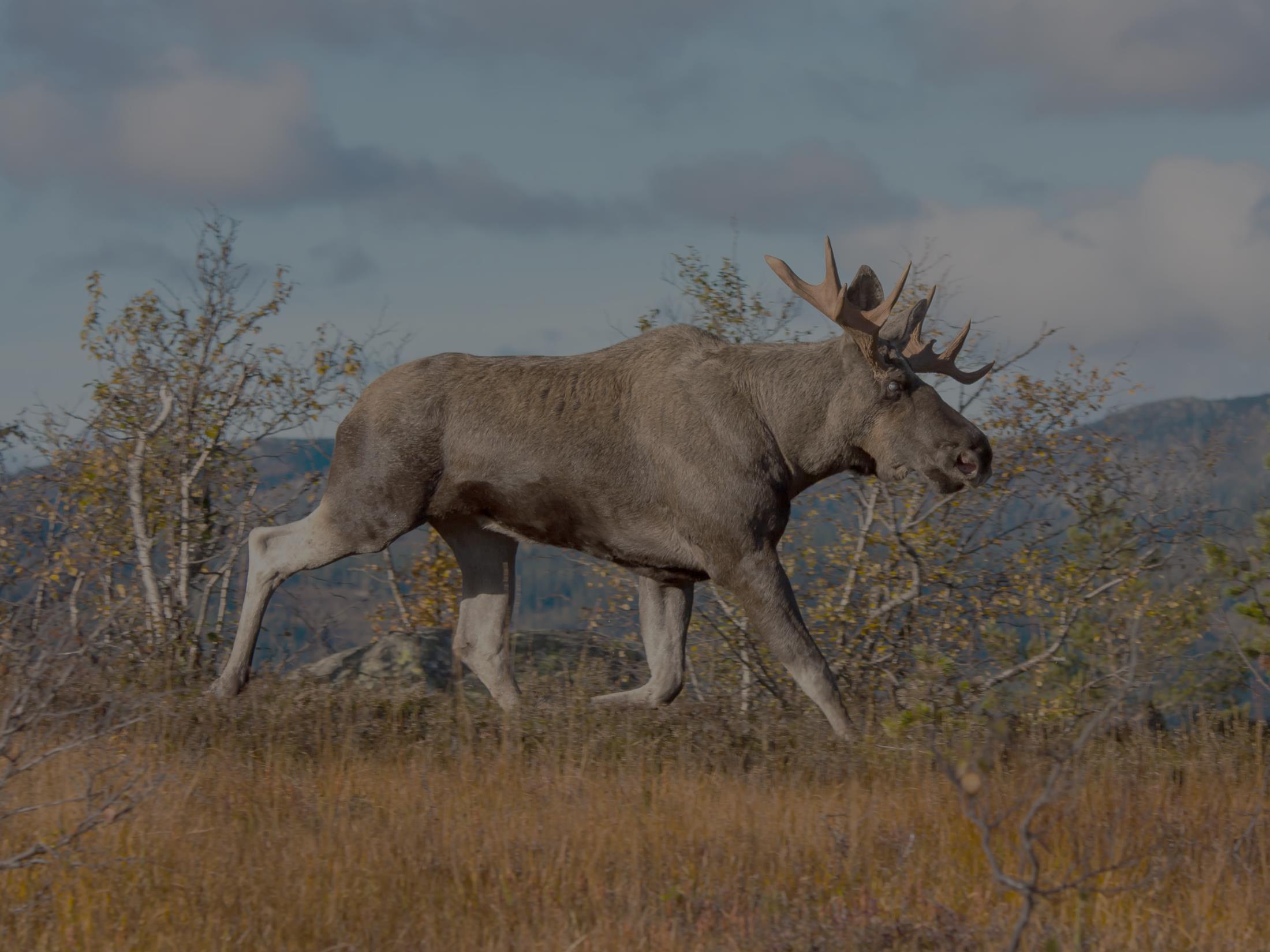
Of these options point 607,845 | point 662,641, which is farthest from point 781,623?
point 607,845

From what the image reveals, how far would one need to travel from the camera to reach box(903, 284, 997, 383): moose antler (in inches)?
343

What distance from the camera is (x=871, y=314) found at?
27.5 feet

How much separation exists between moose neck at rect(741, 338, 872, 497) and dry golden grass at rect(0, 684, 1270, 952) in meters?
1.49

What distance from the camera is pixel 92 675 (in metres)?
8.56

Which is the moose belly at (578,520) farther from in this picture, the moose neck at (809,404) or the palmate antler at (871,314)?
the palmate antler at (871,314)

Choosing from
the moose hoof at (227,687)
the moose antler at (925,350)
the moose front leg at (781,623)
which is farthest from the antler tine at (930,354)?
the moose hoof at (227,687)

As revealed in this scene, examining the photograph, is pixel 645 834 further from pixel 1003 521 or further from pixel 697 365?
pixel 1003 521

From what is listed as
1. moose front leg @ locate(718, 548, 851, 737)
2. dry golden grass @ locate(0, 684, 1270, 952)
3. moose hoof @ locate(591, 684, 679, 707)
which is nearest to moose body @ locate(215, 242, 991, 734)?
moose front leg @ locate(718, 548, 851, 737)

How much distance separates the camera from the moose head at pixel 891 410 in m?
8.31

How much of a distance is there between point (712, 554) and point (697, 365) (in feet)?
3.57

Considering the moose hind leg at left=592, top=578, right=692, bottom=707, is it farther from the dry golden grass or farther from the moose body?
the dry golden grass

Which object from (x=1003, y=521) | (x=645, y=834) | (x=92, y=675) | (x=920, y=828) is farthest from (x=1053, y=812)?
(x=1003, y=521)

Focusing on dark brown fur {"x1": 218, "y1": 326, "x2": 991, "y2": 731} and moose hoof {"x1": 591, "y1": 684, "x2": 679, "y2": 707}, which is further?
moose hoof {"x1": 591, "y1": 684, "x2": 679, "y2": 707}

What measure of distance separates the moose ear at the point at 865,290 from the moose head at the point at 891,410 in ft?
0.15
